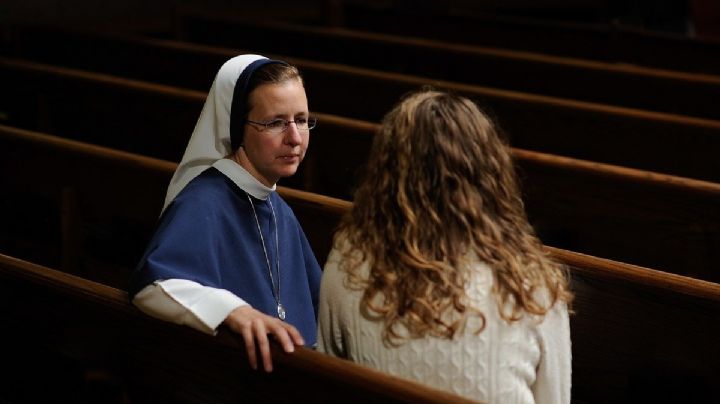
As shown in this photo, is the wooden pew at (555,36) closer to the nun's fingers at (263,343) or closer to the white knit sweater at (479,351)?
A: the white knit sweater at (479,351)

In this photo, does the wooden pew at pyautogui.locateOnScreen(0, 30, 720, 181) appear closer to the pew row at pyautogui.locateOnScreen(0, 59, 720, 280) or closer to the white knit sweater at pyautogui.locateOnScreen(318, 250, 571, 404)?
the pew row at pyautogui.locateOnScreen(0, 59, 720, 280)

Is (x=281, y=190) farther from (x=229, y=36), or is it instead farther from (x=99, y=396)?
(x=229, y=36)

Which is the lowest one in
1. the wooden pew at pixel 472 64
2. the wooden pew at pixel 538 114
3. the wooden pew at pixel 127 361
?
the wooden pew at pixel 127 361

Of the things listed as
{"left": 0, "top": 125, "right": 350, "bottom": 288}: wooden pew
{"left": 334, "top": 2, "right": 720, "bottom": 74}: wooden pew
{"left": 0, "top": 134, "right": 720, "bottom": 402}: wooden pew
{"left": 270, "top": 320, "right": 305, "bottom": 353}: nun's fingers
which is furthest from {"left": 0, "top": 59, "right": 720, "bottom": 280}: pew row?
{"left": 334, "top": 2, "right": 720, "bottom": 74}: wooden pew

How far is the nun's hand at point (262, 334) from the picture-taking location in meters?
1.70

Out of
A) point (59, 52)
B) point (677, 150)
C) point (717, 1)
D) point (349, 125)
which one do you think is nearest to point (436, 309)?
point (349, 125)

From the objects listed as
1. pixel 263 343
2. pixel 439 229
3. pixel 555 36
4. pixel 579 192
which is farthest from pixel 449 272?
pixel 555 36

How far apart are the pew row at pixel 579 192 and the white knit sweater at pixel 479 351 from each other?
799mm

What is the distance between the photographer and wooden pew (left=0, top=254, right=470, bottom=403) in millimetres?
1647

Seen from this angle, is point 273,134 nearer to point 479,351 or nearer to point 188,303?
point 188,303

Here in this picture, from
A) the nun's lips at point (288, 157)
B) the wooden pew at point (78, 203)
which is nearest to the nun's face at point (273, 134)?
the nun's lips at point (288, 157)

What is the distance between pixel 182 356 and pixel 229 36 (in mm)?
3633

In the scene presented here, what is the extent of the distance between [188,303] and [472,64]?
3.01 metres

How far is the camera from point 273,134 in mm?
2006
